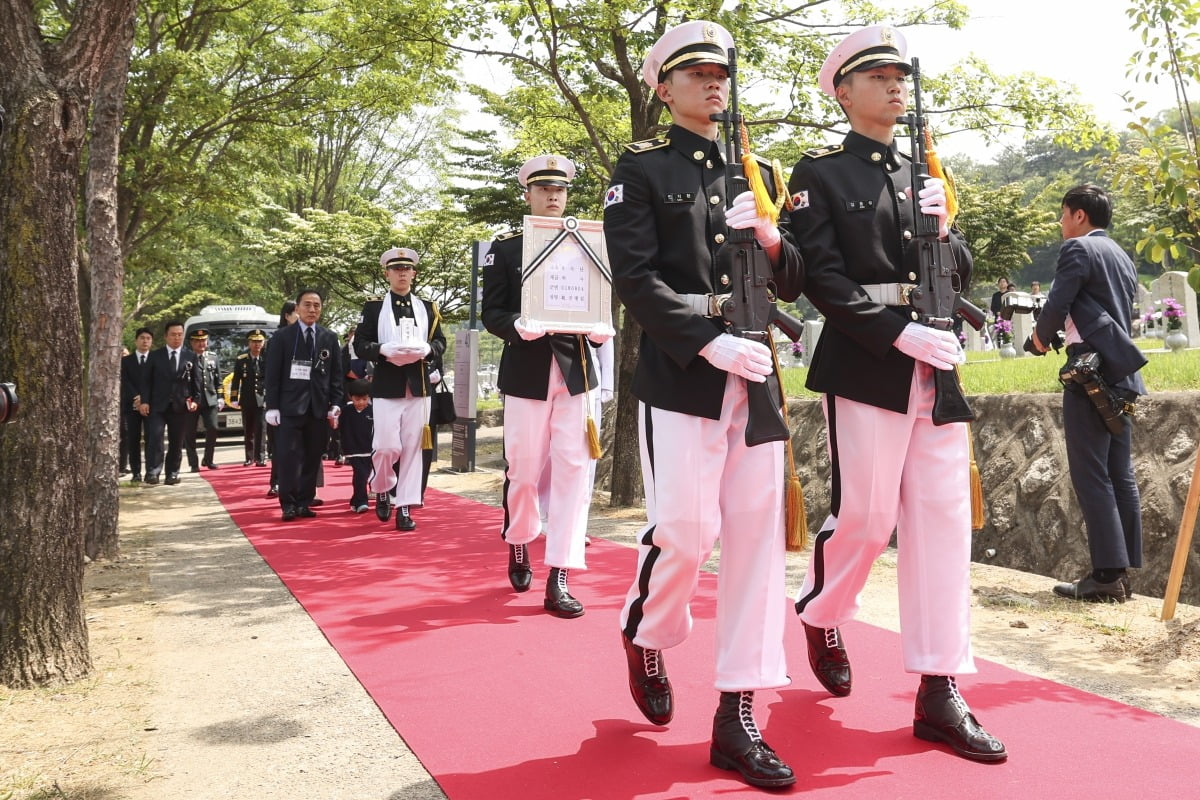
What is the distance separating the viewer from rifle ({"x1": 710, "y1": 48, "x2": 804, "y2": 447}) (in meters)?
3.16

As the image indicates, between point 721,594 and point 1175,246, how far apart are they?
112 inches

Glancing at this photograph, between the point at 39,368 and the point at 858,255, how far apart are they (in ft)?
10.8

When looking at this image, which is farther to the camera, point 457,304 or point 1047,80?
point 457,304

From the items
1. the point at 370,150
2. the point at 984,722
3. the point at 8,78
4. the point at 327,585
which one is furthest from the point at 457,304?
the point at 984,722

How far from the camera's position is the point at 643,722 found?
11.7 ft

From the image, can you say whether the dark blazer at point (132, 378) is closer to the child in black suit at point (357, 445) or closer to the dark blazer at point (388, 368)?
the child in black suit at point (357, 445)

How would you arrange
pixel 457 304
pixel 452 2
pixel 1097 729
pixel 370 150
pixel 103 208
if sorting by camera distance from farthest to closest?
pixel 370 150
pixel 457 304
pixel 452 2
pixel 103 208
pixel 1097 729

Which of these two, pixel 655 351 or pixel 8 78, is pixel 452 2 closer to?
pixel 8 78

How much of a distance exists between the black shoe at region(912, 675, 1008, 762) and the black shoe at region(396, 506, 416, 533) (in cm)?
576

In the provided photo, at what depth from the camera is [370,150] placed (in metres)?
28.4

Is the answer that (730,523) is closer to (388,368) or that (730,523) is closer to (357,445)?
(388,368)

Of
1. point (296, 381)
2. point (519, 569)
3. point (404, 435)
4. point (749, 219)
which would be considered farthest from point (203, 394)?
point (749, 219)

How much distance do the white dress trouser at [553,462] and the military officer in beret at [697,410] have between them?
6.29 feet

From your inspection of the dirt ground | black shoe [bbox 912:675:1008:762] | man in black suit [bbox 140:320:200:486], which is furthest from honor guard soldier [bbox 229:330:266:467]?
black shoe [bbox 912:675:1008:762]
